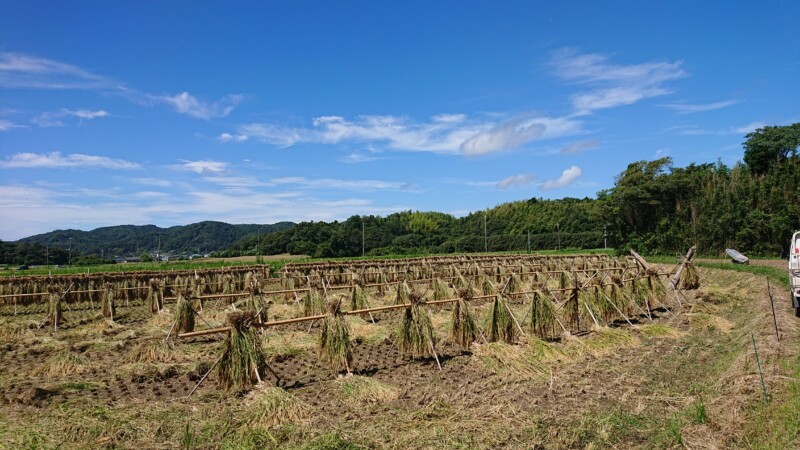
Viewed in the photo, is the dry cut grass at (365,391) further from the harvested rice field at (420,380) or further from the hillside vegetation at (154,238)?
the hillside vegetation at (154,238)

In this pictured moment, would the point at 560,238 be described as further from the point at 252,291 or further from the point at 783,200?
the point at 252,291

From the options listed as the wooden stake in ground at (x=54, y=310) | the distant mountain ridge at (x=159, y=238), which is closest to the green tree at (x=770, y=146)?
the wooden stake in ground at (x=54, y=310)

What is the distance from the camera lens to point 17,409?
6.66 m

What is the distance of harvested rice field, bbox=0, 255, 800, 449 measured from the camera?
536 cm

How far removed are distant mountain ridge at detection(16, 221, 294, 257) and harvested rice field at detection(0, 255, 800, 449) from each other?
111528 mm

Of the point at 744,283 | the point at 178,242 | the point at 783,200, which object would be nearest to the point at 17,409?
the point at 744,283

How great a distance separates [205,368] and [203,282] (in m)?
14.2

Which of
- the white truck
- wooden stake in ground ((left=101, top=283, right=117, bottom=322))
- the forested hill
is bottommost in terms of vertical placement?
wooden stake in ground ((left=101, top=283, right=117, bottom=322))

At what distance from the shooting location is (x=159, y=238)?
11962 cm

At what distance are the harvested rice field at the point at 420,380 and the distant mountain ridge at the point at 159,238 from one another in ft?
366

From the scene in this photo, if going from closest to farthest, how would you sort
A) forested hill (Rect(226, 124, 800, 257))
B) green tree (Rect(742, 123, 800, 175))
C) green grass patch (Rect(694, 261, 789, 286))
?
green grass patch (Rect(694, 261, 789, 286)) → forested hill (Rect(226, 124, 800, 257)) → green tree (Rect(742, 123, 800, 175))

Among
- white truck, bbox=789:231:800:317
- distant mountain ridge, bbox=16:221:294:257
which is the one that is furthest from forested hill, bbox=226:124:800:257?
distant mountain ridge, bbox=16:221:294:257

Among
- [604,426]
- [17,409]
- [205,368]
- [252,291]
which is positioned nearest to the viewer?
[604,426]

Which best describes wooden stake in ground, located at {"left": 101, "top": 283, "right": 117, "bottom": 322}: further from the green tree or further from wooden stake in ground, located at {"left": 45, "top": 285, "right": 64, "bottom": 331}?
the green tree
